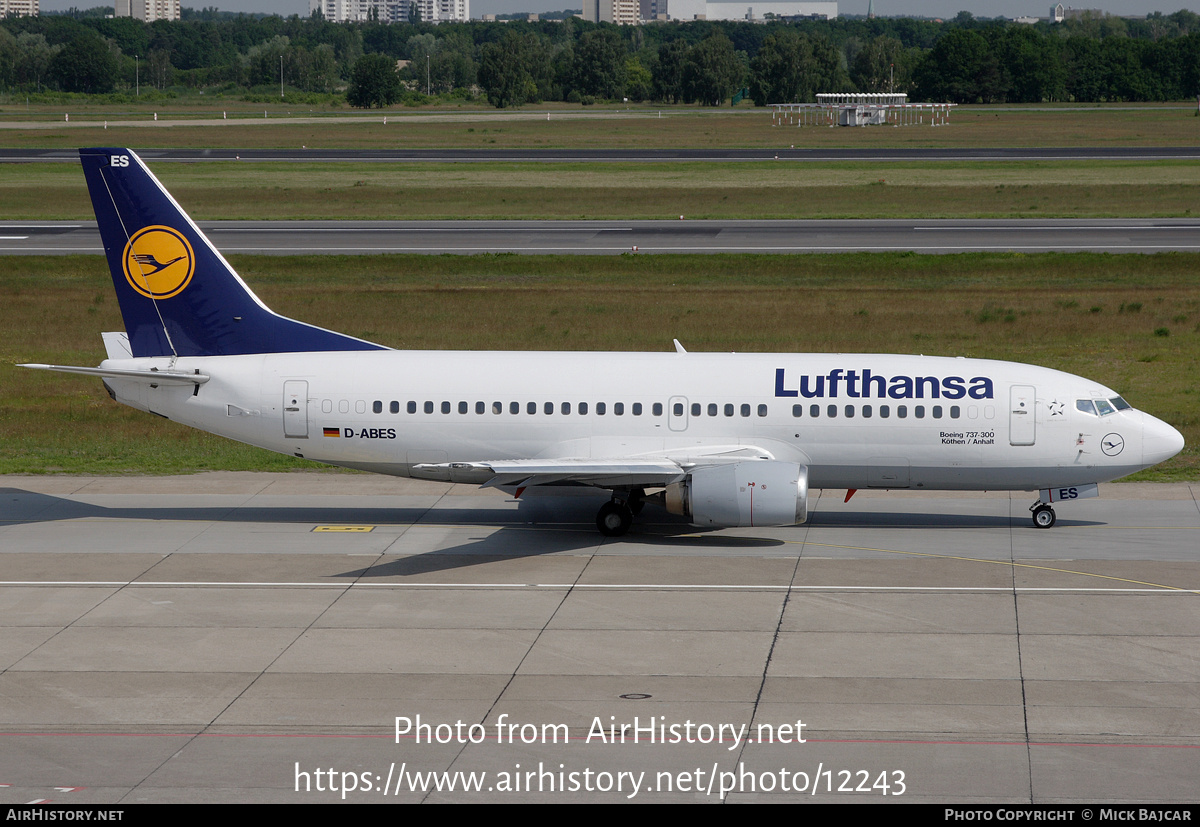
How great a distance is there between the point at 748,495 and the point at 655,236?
2055 inches

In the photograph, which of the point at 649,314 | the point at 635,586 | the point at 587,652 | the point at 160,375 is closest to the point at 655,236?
the point at 649,314

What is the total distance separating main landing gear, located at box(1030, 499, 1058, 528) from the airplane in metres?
0.03

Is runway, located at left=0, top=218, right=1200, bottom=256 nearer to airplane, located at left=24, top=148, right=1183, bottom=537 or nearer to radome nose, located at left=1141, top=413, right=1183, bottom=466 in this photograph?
airplane, located at left=24, top=148, right=1183, bottom=537

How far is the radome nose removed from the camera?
27953mm

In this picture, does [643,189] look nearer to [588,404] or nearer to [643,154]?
[643,154]

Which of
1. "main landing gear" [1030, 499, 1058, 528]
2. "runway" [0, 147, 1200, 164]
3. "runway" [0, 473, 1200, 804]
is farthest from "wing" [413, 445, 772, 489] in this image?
"runway" [0, 147, 1200, 164]

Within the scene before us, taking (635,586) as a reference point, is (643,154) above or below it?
above

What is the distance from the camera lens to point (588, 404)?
28.4m

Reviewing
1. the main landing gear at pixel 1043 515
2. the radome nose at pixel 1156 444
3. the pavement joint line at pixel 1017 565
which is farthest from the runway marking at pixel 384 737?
the main landing gear at pixel 1043 515

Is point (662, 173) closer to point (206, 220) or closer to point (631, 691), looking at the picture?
point (206, 220)

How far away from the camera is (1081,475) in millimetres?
28234

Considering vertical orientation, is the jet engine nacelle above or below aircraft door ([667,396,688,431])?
below

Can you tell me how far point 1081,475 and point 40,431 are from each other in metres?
29.0

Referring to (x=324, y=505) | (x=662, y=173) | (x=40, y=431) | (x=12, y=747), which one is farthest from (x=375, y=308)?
(x=662, y=173)
